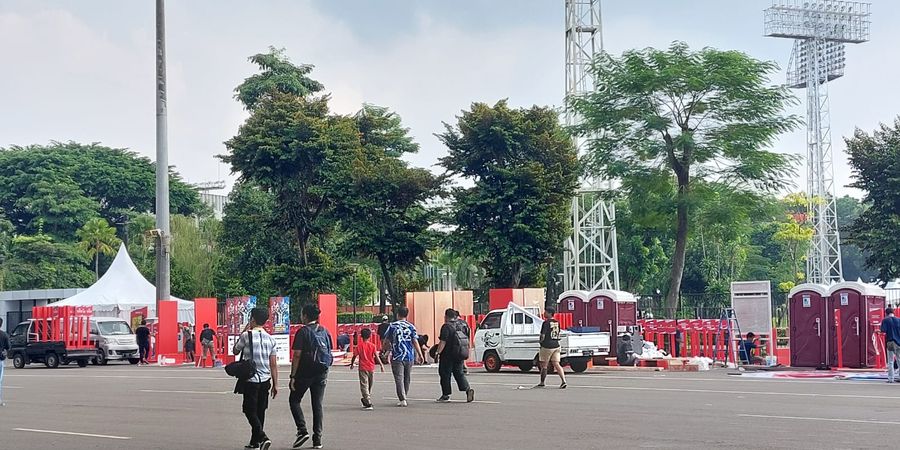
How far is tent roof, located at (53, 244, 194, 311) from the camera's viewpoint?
4619 cm

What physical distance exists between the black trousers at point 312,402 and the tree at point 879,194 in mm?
41720

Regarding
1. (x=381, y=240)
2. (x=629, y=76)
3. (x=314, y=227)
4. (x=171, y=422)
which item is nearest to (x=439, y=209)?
(x=381, y=240)

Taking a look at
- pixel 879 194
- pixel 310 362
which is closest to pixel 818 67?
pixel 879 194

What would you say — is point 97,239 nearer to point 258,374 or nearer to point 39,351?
point 39,351

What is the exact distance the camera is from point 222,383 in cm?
2755

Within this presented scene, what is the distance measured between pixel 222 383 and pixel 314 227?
2613cm

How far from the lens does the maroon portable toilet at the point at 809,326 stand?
2934cm

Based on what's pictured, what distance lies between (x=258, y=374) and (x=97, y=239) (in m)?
72.9

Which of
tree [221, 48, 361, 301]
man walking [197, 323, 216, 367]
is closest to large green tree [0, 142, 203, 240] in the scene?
tree [221, 48, 361, 301]

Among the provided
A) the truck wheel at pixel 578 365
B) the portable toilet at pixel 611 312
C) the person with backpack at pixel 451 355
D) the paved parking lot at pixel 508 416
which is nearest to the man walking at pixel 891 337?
the paved parking lot at pixel 508 416

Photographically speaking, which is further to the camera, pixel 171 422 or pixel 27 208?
pixel 27 208

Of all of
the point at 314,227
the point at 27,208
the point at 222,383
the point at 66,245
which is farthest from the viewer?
the point at 27,208

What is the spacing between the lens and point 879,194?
51219 millimetres

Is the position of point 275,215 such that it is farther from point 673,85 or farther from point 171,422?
point 171,422
